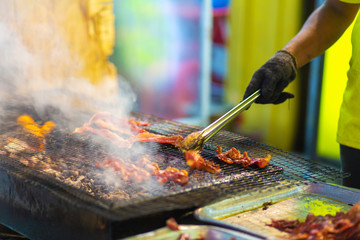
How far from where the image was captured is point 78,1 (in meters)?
5.54

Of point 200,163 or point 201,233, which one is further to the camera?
point 200,163

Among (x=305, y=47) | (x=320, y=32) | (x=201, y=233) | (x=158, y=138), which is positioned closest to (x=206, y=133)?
(x=158, y=138)

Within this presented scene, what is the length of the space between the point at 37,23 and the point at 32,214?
362 cm

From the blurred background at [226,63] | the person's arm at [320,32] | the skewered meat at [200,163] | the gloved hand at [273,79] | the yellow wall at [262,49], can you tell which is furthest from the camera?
the yellow wall at [262,49]

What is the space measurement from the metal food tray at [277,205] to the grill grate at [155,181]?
0.06 metres

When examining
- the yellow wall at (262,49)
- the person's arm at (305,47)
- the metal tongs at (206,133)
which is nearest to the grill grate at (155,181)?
the metal tongs at (206,133)

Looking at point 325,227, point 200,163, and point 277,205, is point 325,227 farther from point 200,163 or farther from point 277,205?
point 200,163

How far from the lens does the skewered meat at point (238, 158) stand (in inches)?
104

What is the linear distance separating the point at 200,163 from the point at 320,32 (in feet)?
5.13

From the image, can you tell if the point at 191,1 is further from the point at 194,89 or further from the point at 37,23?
the point at 37,23

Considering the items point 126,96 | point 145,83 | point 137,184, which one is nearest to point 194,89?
point 145,83

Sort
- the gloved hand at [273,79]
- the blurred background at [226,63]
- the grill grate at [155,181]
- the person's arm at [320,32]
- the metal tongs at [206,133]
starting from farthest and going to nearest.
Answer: the blurred background at [226,63] → the person's arm at [320,32] → the gloved hand at [273,79] → the metal tongs at [206,133] → the grill grate at [155,181]

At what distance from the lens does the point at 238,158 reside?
9.00ft

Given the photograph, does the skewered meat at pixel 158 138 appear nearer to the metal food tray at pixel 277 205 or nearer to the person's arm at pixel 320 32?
the metal food tray at pixel 277 205
